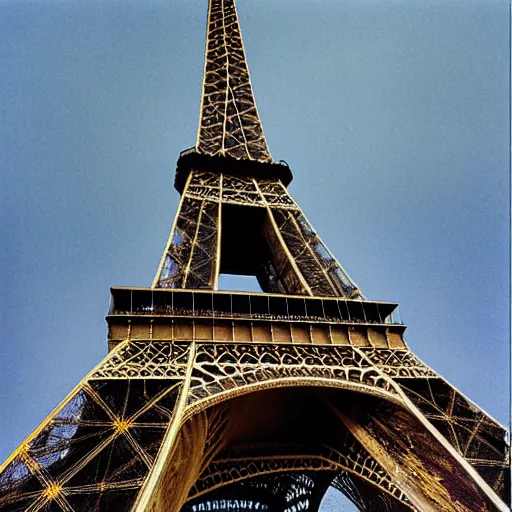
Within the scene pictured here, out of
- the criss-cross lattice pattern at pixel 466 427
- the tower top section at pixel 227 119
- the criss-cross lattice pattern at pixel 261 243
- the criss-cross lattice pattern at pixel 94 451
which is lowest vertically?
the criss-cross lattice pattern at pixel 94 451

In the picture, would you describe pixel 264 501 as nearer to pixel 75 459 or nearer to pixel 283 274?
pixel 283 274

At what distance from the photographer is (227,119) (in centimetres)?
2200

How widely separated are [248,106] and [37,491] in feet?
64.5

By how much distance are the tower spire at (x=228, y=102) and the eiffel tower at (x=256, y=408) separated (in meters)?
4.13

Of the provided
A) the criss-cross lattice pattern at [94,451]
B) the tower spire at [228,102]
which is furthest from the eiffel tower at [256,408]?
the tower spire at [228,102]

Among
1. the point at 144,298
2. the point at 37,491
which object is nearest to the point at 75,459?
the point at 37,491

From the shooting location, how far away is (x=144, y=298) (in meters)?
11.4

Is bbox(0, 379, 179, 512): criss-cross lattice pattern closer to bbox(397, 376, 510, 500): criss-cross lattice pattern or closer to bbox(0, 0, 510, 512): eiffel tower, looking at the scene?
bbox(0, 0, 510, 512): eiffel tower

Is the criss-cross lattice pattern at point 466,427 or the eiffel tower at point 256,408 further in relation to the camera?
the criss-cross lattice pattern at point 466,427

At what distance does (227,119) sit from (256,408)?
1397 cm

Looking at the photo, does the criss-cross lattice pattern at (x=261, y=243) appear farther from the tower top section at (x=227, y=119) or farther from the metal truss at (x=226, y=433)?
the metal truss at (x=226, y=433)

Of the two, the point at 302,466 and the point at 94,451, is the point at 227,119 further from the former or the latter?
the point at 94,451

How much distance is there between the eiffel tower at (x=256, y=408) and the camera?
7.77m

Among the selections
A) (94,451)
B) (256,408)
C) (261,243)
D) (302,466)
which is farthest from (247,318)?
(261,243)
